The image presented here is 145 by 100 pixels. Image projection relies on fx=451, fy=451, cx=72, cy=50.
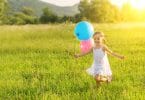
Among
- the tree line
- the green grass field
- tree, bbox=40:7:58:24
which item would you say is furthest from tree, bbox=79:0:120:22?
the green grass field

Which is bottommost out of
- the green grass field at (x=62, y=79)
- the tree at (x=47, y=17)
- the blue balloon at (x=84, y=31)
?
the tree at (x=47, y=17)

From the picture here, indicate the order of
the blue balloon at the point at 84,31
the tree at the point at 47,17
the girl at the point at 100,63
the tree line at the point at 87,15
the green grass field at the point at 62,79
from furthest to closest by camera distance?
the tree at the point at 47,17, the tree line at the point at 87,15, the blue balloon at the point at 84,31, the girl at the point at 100,63, the green grass field at the point at 62,79

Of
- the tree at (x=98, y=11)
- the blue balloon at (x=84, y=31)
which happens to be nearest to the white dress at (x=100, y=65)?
the blue balloon at (x=84, y=31)

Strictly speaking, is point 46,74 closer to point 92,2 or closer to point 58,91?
point 58,91

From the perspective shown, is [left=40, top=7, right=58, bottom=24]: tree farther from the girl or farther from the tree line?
the girl

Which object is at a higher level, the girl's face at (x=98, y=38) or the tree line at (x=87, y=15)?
the girl's face at (x=98, y=38)

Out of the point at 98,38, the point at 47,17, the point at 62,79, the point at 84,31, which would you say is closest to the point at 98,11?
the point at 47,17

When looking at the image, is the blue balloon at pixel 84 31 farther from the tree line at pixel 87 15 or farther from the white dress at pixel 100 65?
the tree line at pixel 87 15

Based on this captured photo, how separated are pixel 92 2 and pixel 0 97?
7724 cm

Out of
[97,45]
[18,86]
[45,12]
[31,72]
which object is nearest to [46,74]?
[31,72]

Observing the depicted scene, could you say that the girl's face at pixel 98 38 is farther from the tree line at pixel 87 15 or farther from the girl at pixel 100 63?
the tree line at pixel 87 15

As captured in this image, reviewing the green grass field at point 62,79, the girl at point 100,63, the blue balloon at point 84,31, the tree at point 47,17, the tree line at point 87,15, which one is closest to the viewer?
the green grass field at point 62,79

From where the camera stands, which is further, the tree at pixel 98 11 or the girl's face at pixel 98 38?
the tree at pixel 98 11

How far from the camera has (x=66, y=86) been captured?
29.8ft
